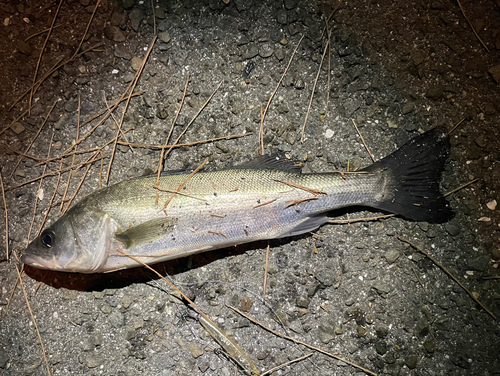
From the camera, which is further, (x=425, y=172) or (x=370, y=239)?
(x=370, y=239)

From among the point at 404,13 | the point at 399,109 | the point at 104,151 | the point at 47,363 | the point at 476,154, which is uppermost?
the point at 404,13

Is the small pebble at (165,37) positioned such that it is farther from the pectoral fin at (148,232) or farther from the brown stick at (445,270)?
the brown stick at (445,270)

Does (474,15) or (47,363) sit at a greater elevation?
(474,15)

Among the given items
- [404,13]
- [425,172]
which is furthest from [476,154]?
[404,13]

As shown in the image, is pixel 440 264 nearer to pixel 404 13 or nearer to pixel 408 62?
pixel 408 62

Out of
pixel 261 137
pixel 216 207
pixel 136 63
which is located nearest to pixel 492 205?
pixel 261 137

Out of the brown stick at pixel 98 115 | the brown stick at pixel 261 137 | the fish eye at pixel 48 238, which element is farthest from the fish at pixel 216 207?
Answer: the brown stick at pixel 98 115
